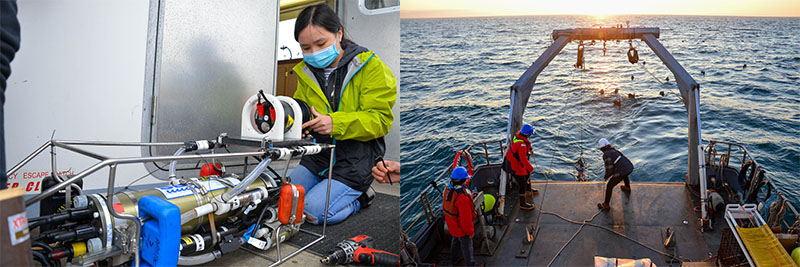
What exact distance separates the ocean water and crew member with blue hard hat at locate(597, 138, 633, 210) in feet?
0.20

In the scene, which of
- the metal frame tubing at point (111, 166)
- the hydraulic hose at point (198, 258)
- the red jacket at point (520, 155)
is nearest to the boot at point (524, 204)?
the red jacket at point (520, 155)

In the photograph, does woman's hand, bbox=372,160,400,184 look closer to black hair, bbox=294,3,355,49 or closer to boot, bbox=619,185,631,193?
black hair, bbox=294,3,355,49

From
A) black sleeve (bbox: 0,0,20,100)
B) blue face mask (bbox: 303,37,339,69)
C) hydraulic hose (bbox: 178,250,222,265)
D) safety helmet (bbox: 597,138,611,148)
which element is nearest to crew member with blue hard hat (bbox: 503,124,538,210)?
safety helmet (bbox: 597,138,611,148)

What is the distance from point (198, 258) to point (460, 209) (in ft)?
3.44

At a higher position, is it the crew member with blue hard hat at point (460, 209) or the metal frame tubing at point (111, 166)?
the metal frame tubing at point (111, 166)

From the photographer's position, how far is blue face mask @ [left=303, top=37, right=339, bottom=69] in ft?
5.92

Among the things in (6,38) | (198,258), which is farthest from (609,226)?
(6,38)

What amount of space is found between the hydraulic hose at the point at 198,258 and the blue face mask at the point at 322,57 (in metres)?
0.88

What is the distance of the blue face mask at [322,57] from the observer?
5.92ft

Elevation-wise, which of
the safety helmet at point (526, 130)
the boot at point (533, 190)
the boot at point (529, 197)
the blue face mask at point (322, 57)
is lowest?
the boot at point (529, 197)

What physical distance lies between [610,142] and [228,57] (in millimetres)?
1985

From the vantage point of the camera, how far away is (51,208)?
1.21 m

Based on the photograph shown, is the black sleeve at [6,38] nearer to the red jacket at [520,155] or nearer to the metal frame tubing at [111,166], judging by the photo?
the metal frame tubing at [111,166]

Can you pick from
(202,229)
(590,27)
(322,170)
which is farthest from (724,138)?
(202,229)
